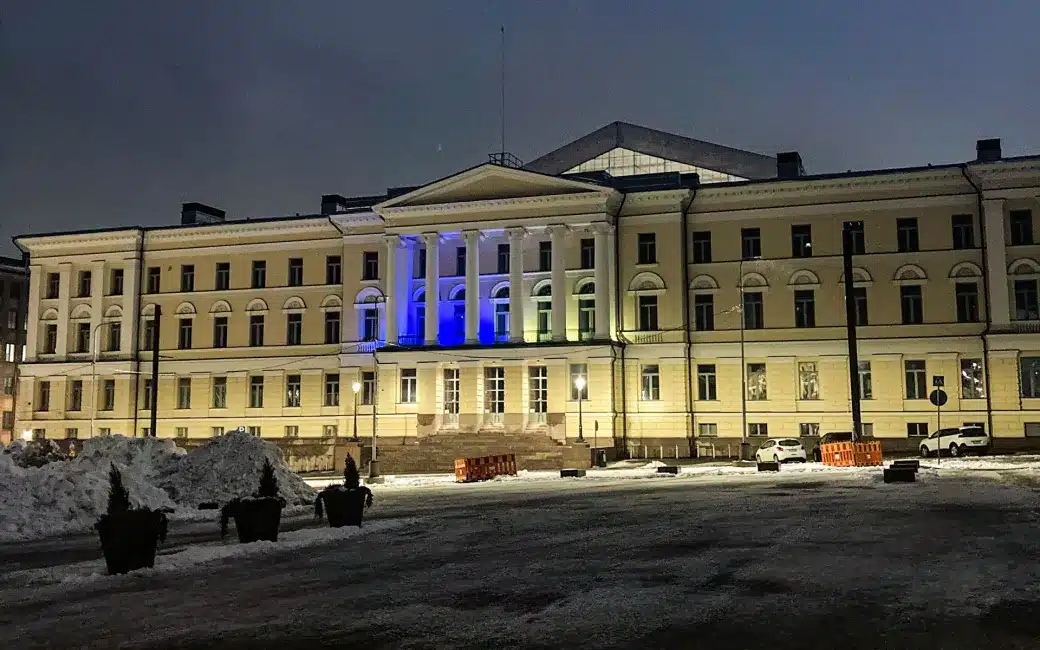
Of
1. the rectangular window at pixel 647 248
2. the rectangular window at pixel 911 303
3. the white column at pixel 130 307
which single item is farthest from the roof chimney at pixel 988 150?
the white column at pixel 130 307

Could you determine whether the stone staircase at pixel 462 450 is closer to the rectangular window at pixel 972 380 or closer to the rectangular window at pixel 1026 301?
the rectangular window at pixel 972 380

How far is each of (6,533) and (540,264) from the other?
40694 mm

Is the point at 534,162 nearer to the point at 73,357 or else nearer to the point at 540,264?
the point at 540,264

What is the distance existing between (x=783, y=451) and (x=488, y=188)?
2262 centimetres

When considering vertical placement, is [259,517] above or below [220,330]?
below

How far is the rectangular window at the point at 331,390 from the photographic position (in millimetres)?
61031

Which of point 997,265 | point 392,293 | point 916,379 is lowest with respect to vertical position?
point 916,379

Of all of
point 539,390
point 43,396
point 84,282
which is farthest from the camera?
point 84,282

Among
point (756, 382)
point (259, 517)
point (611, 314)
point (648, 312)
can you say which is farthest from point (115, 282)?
point (259, 517)

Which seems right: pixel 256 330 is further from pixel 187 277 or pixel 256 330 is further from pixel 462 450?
pixel 462 450

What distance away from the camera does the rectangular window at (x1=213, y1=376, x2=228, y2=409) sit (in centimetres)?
6380

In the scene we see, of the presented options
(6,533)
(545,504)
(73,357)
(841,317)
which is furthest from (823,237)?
(73,357)

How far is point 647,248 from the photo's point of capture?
55906 millimetres

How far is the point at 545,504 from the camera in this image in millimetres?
24547
